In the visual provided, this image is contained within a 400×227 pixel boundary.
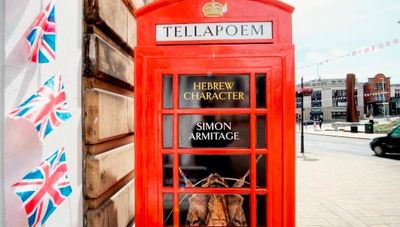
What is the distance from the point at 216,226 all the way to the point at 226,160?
51 cm

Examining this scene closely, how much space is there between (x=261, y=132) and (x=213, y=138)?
34 cm

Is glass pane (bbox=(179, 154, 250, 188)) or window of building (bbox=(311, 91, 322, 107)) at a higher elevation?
window of building (bbox=(311, 91, 322, 107))

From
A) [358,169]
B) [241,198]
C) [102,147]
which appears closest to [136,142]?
[102,147]

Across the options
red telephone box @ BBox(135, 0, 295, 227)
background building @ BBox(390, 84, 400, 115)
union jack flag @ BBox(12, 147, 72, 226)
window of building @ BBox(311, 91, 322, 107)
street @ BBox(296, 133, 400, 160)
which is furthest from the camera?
background building @ BBox(390, 84, 400, 115)

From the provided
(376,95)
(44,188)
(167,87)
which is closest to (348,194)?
(167,87)

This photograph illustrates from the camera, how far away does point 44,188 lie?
162cm

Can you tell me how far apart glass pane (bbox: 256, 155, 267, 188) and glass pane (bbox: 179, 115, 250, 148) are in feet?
0.43

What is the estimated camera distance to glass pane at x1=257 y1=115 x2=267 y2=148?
220 centimetres

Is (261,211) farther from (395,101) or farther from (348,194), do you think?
(395,101)

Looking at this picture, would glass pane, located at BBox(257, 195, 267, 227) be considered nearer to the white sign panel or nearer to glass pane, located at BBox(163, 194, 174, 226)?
glass pane, located at BBox(163, 194, 174, 226)

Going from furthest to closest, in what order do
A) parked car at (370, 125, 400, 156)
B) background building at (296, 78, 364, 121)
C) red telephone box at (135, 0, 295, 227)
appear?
background building at (296, 78, 364, 121), parked car at (370, 125, 400, 156), red telephone box at (135, 0, 295, 227)

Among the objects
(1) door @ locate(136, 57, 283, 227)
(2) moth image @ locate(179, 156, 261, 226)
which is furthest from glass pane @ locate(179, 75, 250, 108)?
(2) moth image @ locate(179, 156, 261, 226)

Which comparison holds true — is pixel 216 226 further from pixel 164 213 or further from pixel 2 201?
pixel 2 201

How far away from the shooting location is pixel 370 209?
6059 mm
